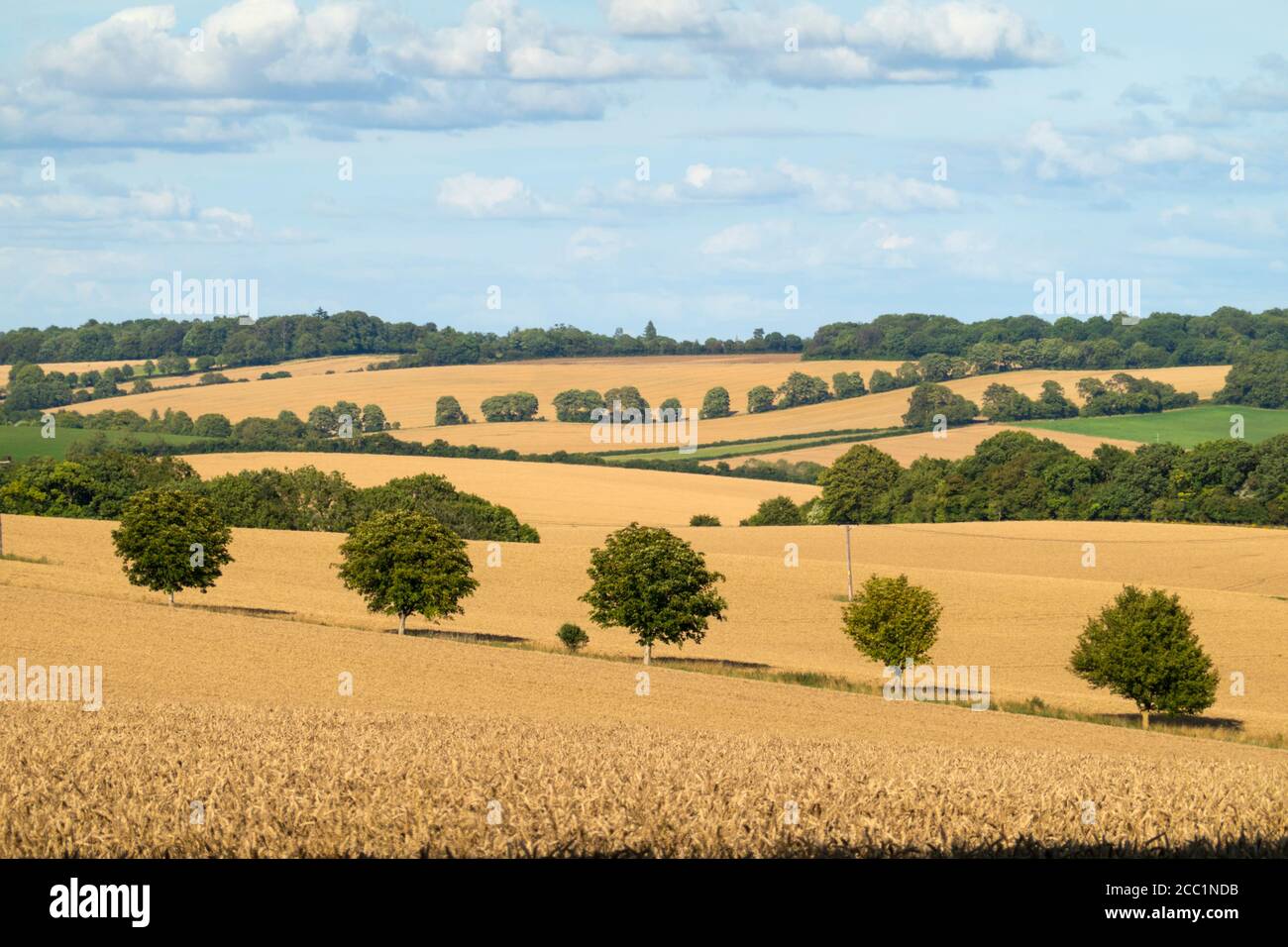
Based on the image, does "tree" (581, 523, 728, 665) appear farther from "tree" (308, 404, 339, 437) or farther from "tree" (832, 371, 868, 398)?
"tree" (832, 371, 868, 398)

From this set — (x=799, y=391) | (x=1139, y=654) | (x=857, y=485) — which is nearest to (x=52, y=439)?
(x=857, y=485)

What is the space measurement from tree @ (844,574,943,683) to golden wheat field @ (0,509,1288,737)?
4.97 feet

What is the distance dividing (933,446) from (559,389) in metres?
52.1

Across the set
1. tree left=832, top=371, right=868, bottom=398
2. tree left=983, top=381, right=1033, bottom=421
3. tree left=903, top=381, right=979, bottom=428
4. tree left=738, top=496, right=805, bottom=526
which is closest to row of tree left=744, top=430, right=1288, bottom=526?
tree left=738, top=496, right=805, bottom=526

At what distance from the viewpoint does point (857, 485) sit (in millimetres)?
116125

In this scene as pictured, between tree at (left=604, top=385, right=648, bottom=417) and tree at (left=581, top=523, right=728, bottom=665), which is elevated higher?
tree at (left=604, top=385, right=648, bottom=417)

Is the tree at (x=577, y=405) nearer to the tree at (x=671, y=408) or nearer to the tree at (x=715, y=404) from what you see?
the tree at (x=671, y=408)

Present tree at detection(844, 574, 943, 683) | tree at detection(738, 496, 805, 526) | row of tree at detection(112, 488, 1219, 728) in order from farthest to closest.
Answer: tree at detection(738, 496, 805, 526) < tree at detection(844, 574, 943, 683) < row of tree at detection(112, 488, 1219, 728)

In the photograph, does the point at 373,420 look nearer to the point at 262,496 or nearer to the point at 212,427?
the point at 212,427

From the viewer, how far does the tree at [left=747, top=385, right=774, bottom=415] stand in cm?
16525

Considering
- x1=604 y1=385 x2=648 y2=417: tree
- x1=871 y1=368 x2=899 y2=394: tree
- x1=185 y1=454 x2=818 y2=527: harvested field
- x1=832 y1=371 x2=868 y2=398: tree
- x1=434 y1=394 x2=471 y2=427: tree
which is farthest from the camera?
x1=871 y1=368 x2=899 y2=394: tree

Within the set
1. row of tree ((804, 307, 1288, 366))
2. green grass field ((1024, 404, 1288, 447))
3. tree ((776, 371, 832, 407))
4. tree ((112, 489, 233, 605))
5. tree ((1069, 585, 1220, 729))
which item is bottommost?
tree ((1069, 585, 1220, 729))

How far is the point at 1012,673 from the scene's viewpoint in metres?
61.3
